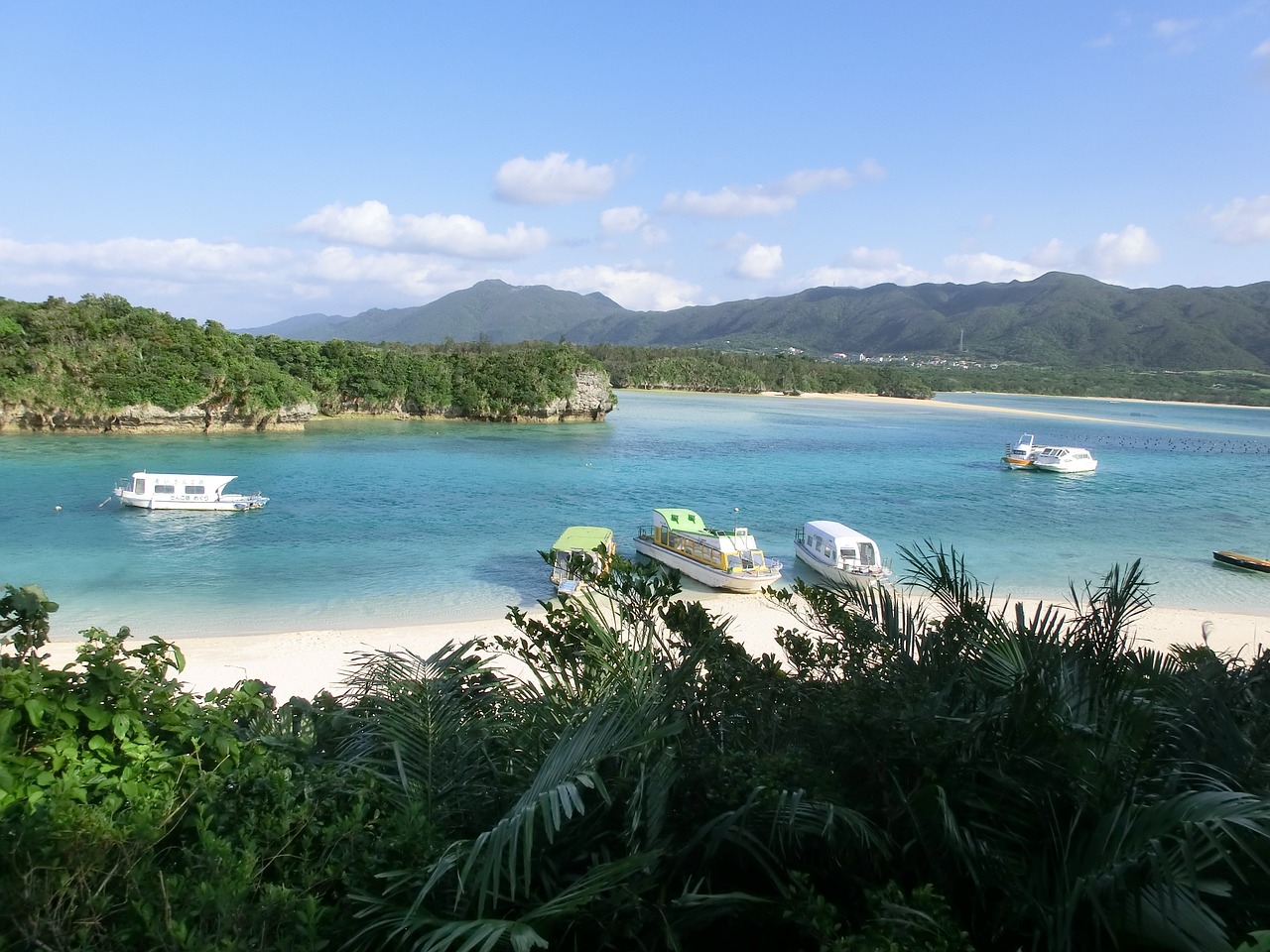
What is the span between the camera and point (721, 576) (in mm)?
18906

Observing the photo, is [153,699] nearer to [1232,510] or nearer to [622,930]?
[622,930]

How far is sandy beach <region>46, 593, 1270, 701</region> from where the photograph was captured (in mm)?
12242

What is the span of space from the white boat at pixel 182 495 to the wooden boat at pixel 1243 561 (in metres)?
30.1

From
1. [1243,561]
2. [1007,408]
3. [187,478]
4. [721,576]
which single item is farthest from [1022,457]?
[1007,408]

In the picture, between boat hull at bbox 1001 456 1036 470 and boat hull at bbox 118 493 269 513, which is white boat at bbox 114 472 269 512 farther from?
boat hull at bbox 1001 456 1036 470

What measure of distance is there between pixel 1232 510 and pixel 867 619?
3882 centimetres

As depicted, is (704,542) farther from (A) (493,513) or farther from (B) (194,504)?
(B) (194,504)

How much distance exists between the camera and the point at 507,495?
103 ft

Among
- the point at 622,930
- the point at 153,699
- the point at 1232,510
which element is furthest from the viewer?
the point at 1232,510

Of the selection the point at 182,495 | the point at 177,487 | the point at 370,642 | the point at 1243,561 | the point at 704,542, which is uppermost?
the point at 177,487

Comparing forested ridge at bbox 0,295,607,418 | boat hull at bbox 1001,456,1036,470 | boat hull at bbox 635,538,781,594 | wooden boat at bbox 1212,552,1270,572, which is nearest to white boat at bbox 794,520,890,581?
boat hull at bbox 635,538,781,594

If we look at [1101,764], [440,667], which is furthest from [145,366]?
[1101,764]

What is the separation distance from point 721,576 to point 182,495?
59.5ft

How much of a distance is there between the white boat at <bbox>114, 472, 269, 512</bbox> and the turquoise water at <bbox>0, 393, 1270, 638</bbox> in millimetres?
578
